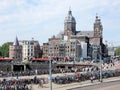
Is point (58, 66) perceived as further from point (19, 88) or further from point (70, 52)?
point (19, 88)

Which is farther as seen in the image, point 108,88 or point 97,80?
point 97,80

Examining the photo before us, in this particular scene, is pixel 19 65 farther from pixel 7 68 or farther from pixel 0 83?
pixel 0 83

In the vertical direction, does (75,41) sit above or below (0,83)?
above

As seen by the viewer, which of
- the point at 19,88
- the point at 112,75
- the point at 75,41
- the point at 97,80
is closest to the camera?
the point at 19,88

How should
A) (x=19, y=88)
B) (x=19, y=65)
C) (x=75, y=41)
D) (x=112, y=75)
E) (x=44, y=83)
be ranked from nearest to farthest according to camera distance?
(x=19, y=88)
(x=44, y=83)
(x=112, y=75)
(x=19, y=65)
(x=75, y=41)

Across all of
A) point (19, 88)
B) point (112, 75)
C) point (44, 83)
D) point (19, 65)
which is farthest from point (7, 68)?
point (19, 88)

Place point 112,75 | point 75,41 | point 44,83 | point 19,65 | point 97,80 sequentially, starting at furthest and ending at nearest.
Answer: point 75,41, point 19,65, point 112,75, point 97,80, point 44,83

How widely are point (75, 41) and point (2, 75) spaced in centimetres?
11276

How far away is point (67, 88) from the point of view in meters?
64.0

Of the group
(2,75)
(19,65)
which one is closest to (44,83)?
(2,75)

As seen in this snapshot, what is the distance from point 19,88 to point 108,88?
1530 centimetres

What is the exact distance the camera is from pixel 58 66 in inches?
5974

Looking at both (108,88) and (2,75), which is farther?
(2,75)

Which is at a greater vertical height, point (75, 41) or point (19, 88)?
point (75, 41)
